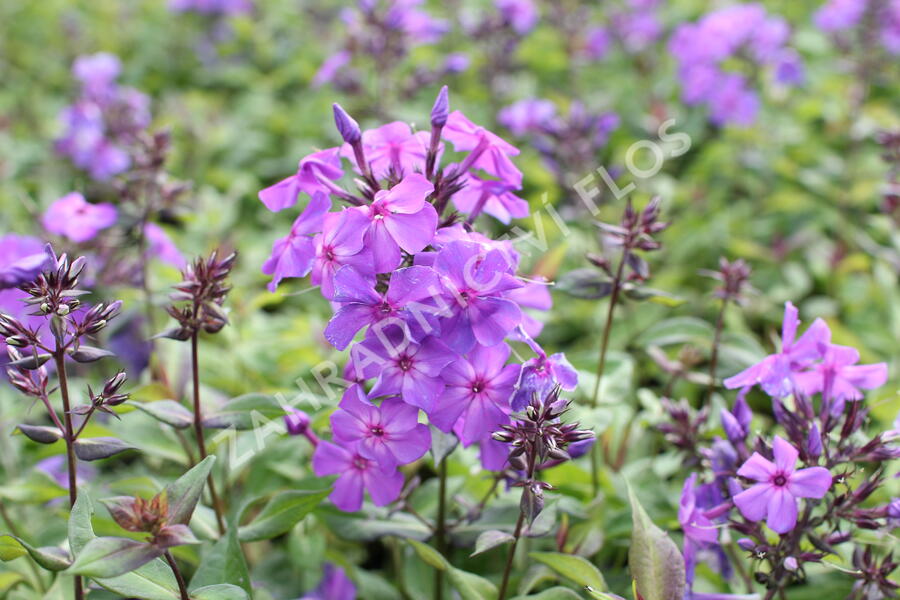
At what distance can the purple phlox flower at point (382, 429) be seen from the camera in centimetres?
158

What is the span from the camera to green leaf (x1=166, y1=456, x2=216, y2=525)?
5.05ft

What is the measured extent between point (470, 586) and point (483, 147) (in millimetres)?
967

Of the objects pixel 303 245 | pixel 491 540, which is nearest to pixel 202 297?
pixel 303 245

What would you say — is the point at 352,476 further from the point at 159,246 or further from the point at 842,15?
the point at 842,15

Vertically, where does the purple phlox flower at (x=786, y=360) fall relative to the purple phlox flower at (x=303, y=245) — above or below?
below

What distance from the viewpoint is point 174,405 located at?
1.87 metres

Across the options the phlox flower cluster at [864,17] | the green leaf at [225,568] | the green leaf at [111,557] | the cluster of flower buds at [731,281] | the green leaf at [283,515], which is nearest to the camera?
the green leaf at [111,557]

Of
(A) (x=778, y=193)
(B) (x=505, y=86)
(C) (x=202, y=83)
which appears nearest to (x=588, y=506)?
(A) (x=778, y=193)

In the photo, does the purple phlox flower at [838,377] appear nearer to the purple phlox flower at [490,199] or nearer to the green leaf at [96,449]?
the purple phlox flower at [490,199]

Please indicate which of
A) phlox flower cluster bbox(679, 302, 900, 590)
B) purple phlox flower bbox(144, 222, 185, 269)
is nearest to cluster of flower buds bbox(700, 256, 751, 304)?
phlox flower cluster bbox(679, 302, 900, 590)

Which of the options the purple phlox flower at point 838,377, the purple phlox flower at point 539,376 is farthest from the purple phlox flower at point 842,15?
the purple phlox flower at point 539,376

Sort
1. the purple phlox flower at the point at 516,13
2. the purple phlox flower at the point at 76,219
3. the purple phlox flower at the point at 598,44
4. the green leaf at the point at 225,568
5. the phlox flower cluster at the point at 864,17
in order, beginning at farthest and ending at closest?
the purple phlox flower at the point at 598,44 < the purple phlox flower at the point at 516,13 < the phlox flower cluster at the point at 864,17 < the purple phlox flower at the point at 76,219 < the green leaf at the point at 225,568

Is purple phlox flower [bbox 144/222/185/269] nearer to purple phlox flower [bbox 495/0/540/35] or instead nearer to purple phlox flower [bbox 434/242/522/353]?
purple phlox flower [bbox 434/242/522/353]

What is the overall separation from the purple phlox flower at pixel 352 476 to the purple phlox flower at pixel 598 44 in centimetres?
367
